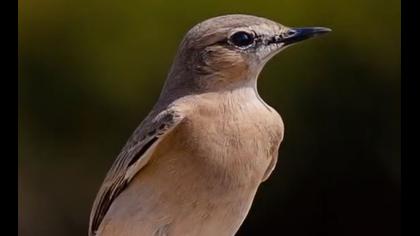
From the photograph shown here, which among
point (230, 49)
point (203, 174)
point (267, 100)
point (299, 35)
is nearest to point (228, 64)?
point (230, 49)

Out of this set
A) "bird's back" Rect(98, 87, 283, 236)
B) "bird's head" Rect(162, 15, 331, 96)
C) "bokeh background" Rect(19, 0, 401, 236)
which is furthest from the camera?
"bokeh background" Rect(19, 0, 401, 236)

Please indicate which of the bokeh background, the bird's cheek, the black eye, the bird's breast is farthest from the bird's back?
the bokeh background

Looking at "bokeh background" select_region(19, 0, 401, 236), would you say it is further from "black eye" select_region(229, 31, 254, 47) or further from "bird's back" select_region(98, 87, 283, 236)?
"bird's back" select_region(98, 87, 283, 236)

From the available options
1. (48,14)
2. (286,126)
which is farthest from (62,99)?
(286,126)

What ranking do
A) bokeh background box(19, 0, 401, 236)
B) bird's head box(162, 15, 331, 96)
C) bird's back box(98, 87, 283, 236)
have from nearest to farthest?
bird's back box(98, 87, 283, 236)
bird's head box(162, 15, 331, 96)
bokeh background box(19, 0, 401, 236)

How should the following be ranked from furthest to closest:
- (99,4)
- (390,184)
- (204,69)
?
1. (390,184)
2. (99,4)
3. (204,69)

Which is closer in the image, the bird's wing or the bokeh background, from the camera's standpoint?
the bird's wing
